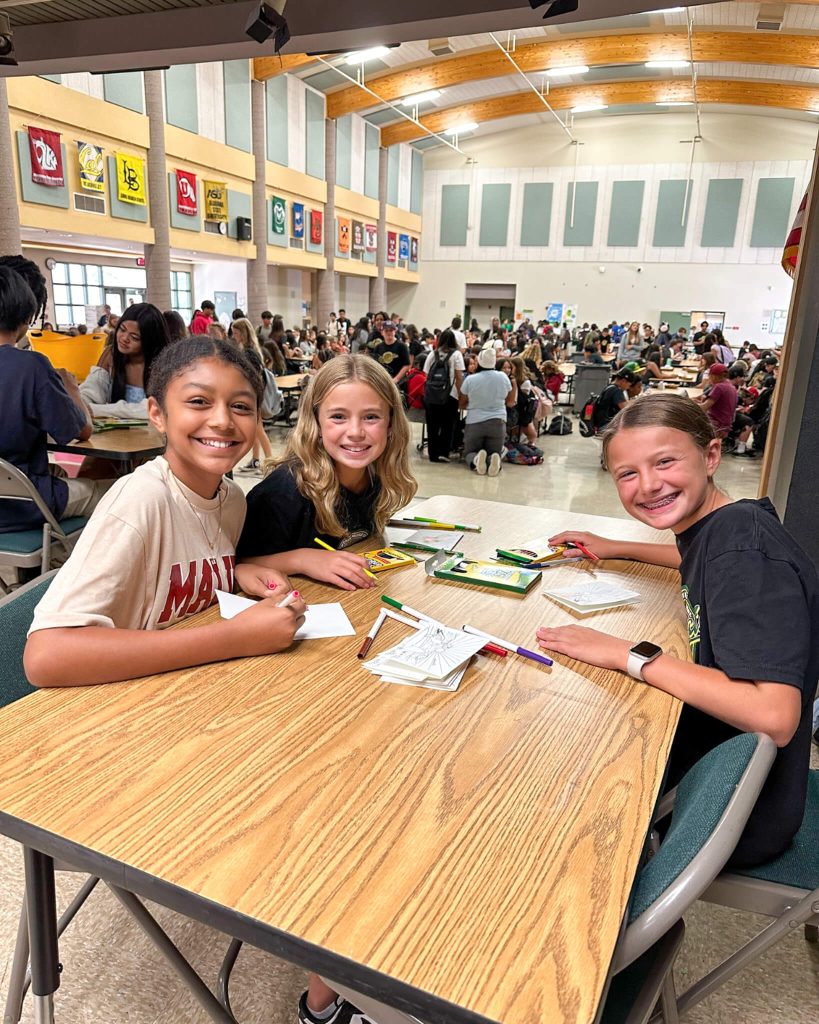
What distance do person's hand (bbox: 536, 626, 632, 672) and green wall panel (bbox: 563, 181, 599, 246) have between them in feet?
74.3

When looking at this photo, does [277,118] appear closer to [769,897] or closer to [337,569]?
[337,569]

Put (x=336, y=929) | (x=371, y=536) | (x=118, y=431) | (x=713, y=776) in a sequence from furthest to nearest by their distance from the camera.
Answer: (x=118, y=431) < (x=371, y=536) < (x=713, y=776) < (x=336, y=929)

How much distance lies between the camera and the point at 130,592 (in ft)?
4.15

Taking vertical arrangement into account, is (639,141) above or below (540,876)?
above

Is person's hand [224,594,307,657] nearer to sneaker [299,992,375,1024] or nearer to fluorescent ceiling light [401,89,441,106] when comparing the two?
sneaker [299,992,375,1024]

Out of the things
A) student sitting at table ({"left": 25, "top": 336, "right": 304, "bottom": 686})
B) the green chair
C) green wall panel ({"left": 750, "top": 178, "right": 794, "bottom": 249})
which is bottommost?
the green chair

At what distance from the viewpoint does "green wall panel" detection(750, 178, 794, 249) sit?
19312 mm

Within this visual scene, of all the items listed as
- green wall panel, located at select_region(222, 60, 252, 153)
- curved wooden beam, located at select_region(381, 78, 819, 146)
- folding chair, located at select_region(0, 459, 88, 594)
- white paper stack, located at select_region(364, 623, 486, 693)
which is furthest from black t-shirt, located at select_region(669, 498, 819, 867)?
curved wooden beam, located at select_region(381, 78, 819, 146)

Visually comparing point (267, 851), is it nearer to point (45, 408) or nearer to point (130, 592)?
point (130, 592)

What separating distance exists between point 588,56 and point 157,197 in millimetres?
10068

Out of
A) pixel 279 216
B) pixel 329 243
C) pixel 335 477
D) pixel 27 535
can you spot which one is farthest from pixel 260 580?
pixel 329 243

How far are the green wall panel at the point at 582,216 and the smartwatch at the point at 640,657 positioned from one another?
2270cm

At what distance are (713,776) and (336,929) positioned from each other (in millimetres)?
532

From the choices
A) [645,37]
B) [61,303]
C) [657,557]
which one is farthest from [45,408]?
[645,37]
